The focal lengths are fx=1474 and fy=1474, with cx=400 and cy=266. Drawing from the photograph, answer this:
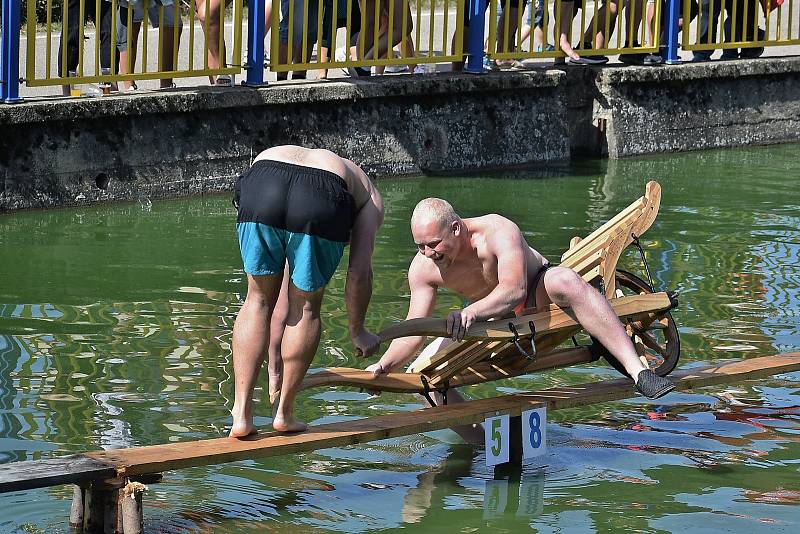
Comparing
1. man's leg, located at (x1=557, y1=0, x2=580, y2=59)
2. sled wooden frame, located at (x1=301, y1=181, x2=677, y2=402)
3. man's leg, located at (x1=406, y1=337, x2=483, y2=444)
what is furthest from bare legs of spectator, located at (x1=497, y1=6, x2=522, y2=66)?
man's leg, located at (x1=406, y1=337, x2=483, y2=444)

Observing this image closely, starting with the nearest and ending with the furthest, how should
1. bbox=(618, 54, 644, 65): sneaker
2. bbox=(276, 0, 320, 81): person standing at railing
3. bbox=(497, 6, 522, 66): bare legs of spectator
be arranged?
1. bbox=(276, 0, 320, 81): person standing at railing
2. bbox=(497, 6, 522, 66): bare legs of spectator
3. bbox=(618, 54, 644, 65): sneaker

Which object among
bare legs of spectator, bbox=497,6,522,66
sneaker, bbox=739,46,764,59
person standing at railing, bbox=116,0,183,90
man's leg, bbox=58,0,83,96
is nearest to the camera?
man's leg, bbox=58,0,83,96

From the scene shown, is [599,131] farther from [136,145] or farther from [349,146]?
[136,145]

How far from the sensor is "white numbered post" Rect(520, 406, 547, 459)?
20.7ft

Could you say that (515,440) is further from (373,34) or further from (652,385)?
(373,34)

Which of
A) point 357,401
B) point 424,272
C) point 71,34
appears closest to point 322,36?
point 71,34

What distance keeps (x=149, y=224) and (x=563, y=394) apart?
5487 millimetres

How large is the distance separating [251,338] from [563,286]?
1438 mm

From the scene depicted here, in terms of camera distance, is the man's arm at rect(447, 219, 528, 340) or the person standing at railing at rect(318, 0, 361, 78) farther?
the person standing at railing at rect(318, 0, 361, 78)

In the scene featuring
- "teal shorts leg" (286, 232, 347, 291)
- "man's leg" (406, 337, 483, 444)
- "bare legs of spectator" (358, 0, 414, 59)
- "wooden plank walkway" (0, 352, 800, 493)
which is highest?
"bare legs of spectator" (358, 0, 414, 59)

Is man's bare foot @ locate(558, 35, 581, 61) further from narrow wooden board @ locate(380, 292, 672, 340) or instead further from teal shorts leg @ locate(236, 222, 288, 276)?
teal shorts leg @ locate(236, 222, 288, 276)

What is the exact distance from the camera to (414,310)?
6.53 metres

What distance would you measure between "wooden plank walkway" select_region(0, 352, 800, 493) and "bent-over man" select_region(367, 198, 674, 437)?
11.8 inches

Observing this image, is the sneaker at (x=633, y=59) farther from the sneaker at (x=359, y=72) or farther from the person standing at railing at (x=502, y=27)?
the sneaker at (x=359, y=72)
